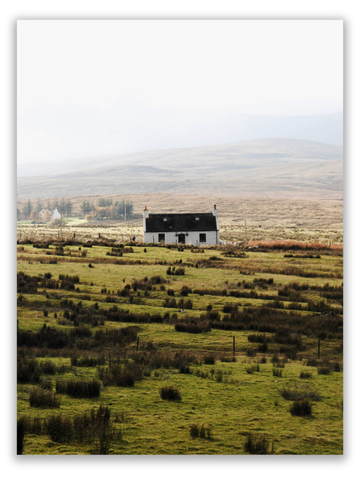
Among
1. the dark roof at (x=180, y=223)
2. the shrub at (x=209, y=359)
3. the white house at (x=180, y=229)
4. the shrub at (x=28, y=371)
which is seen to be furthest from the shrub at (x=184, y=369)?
the dark roof at (x=180, y=223)

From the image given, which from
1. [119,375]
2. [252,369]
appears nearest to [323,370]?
[252,369]

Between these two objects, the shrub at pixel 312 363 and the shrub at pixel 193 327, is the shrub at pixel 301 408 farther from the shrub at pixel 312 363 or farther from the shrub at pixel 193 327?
the shrub at pixel 193 327

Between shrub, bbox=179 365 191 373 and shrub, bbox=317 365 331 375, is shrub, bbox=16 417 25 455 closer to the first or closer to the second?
shrub, bbox=179 365 191 373

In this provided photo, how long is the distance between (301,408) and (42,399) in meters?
4.08

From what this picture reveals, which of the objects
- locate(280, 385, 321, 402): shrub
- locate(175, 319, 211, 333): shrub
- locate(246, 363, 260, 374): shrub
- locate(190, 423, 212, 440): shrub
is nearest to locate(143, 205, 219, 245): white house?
locate(175, 319, 211, 333): shrub

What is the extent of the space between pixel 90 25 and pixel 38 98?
2.29 m

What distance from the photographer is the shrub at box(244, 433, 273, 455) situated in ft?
23.2

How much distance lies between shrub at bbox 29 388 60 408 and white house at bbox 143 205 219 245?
1779 centimetres

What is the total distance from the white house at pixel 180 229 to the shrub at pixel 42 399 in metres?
17.8

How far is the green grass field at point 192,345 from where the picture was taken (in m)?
7.17

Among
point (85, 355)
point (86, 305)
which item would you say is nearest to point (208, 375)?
point (85, 355)

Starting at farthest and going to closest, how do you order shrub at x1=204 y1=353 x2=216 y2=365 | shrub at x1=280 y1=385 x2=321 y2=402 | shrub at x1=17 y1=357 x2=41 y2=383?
shrub at x1=204 y1=353 x2=216 y2=365 → shrub at x1=17 y1=357 x2=41 y2=383 → shrub at x1=280 y1=385 x2=321 y2=402

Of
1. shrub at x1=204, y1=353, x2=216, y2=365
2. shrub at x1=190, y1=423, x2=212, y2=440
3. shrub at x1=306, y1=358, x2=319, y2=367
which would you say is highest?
shrub at x1=204, y1=353, x2=216, y2=365

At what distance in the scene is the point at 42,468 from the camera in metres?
7.86
